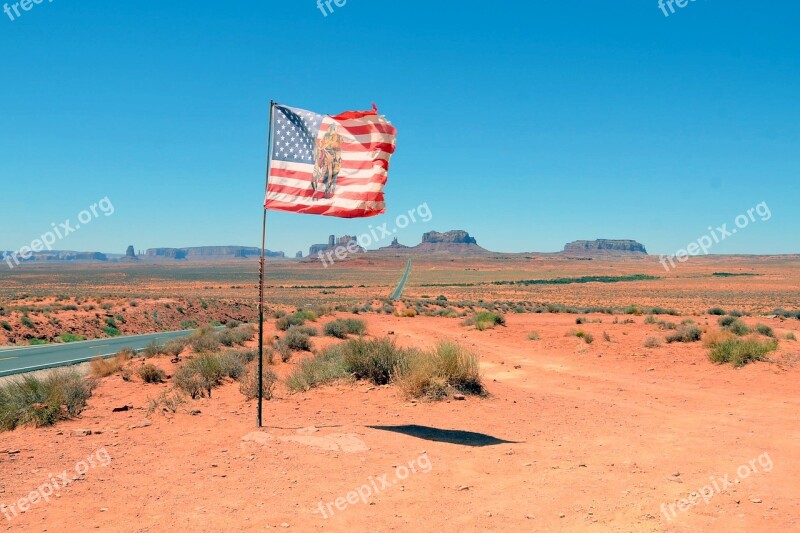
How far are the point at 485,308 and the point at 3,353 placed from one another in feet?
106

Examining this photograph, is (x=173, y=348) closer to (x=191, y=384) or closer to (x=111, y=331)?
(x=191, y=384)

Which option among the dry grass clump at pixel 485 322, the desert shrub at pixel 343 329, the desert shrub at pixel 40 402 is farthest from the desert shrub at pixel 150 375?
the dry grass clump at pixel 485 322

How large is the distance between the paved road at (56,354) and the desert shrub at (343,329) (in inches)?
293

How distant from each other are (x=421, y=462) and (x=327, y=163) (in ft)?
14.5

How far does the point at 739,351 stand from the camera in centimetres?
1616

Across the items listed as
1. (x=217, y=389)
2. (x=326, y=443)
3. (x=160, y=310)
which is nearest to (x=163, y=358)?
(x=217, y=389)

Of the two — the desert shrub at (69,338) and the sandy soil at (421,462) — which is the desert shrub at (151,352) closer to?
the sandy soil at (421,462)

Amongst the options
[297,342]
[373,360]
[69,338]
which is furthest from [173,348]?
[69,338]

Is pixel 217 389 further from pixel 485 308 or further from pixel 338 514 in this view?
pixel 485 308

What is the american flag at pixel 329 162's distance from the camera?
861 centimetres

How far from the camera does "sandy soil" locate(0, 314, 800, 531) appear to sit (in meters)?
5.86

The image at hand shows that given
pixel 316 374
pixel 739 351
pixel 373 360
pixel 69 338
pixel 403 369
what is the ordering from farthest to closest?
1. pixel 69 338
2. pixel 739 351
3. pixel 373 360
4. pixel 316 374
5. pixel 403 369

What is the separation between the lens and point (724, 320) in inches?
1006

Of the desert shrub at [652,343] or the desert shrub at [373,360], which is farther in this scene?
the desert shrub at [652,343]
